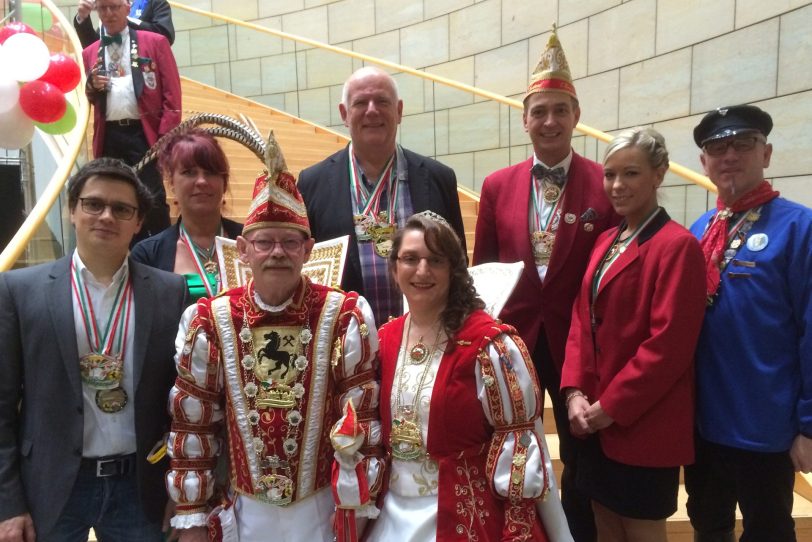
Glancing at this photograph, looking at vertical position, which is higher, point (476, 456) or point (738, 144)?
point (738, 144)

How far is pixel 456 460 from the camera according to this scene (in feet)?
5.76

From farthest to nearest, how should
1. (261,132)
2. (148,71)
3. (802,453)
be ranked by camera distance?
(261,132) → (148,71) → (802,453)

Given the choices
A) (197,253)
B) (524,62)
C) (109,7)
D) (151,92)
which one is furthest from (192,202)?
(524,62)

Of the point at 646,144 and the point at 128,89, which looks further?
the point at 128,89

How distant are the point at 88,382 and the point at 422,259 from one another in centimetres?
104

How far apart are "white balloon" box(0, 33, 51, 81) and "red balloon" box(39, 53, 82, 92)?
0.08 meters

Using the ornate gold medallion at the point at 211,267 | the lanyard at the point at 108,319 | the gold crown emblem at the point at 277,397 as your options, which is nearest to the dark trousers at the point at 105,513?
the lanyard at the point at 108,319

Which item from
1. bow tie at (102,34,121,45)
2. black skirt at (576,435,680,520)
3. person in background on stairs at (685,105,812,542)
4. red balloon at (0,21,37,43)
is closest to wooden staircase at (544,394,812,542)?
person in background on stairs at (685,105,812,542)

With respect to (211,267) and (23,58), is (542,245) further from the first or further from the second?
(23,58)

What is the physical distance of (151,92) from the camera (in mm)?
3824

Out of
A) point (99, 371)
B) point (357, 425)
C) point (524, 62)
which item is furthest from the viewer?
point (524, 62)

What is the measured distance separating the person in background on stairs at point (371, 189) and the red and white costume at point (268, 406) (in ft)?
2.08

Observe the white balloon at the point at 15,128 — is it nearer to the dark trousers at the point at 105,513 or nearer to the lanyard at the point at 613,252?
the dark trousers at the point at 105,513

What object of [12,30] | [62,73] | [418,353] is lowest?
[418,353]
